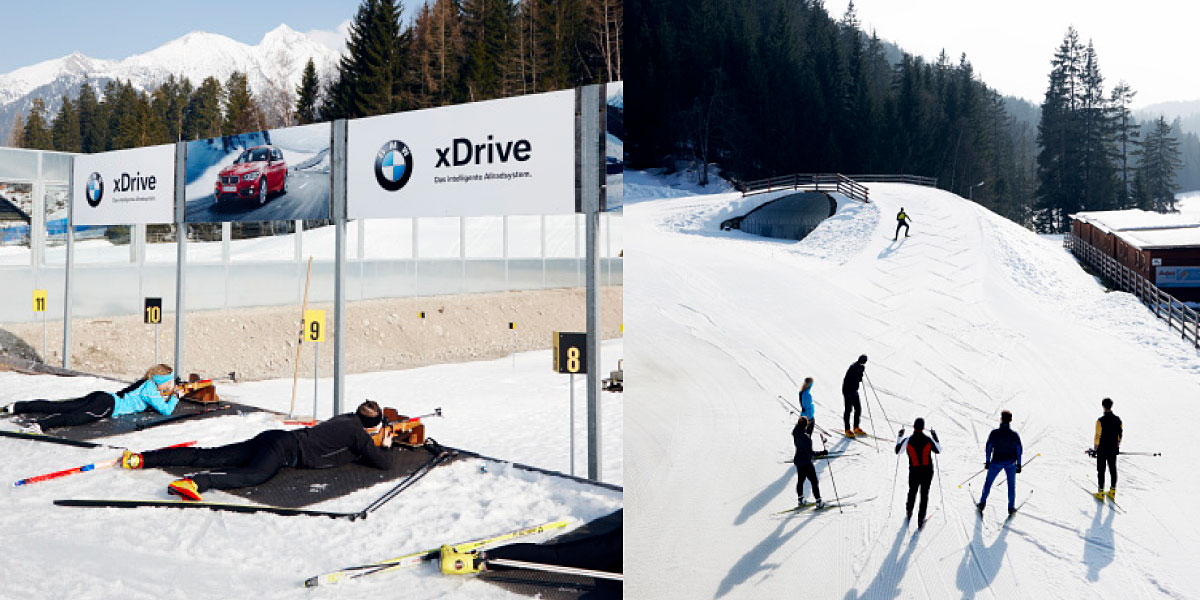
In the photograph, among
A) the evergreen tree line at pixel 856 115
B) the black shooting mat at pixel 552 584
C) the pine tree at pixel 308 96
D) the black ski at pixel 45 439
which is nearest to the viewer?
the evergreen tree line at pixel 856 115

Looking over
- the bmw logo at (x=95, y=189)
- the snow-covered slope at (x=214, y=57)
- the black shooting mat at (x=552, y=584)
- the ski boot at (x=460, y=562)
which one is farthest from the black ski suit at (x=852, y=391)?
the snow-covered slope at (x=214, y=57)

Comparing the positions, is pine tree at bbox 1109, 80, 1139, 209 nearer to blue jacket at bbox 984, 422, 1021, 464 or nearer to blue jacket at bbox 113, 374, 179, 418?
blue jacket at bbox 984, 422, 1021, 464

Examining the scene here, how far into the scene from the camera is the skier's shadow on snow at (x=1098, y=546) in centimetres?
179

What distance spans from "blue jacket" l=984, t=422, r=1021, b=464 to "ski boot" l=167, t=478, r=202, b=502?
15.7 feet

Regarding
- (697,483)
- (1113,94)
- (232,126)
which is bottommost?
(697,483)

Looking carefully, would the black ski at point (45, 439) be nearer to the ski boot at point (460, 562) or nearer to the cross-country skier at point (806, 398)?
the ski boot at point (460, 562)

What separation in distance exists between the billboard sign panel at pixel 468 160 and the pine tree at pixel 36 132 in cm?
3052

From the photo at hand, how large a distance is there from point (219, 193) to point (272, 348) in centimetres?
1162

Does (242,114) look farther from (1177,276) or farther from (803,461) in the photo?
(1177,276)

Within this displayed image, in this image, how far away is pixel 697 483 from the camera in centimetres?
226

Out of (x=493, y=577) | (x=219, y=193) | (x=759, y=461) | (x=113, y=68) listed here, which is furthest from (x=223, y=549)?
(x=113, y=68)

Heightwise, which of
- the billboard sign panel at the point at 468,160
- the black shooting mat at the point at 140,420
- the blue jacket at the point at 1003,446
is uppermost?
the billboard sign panel at the point at 468,160

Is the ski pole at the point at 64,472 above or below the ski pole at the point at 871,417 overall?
below

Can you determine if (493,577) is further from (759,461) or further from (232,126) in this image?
(232,126)
